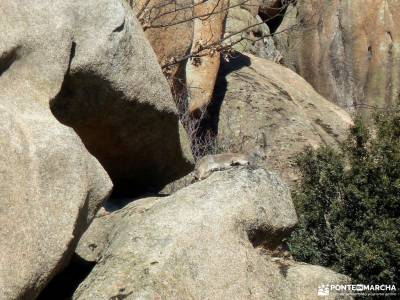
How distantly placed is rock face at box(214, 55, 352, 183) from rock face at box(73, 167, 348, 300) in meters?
6.91

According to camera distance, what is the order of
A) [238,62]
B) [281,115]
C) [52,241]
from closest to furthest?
[52,241]
[281,115]
[238,62]

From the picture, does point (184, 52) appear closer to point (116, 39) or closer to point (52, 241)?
point (116, 39)

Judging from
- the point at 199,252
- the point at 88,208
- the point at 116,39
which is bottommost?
the point at 199,252

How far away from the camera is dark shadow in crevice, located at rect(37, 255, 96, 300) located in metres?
4.99

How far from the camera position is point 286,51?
58.0ft

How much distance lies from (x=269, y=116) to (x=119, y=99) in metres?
8.32

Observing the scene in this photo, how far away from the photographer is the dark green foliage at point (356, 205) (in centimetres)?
718

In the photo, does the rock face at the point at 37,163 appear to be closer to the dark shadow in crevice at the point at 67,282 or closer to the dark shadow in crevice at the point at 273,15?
the dark shadow in crevice at the point at 67,282

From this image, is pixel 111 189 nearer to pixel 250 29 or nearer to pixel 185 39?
pixel 185 39

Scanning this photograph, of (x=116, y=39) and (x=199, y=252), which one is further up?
(x=116, y=39)

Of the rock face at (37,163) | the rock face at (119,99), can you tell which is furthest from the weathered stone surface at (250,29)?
the rock face at (37,163)

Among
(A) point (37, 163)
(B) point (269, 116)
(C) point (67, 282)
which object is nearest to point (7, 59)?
(A) point (37, 163)

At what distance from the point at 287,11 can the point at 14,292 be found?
14.7m

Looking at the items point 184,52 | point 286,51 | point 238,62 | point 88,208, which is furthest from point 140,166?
point 286,51
